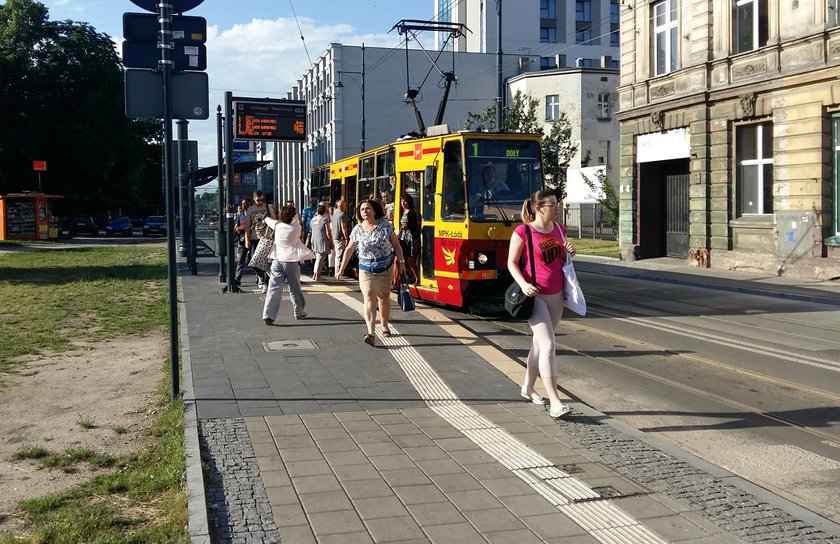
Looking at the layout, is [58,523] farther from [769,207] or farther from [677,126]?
[677,126]

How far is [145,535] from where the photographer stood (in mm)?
4676

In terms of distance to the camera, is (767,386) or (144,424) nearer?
(144,424)

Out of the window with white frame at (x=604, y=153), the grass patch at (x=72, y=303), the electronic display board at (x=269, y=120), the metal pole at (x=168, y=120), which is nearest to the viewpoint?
the metal pole at (x=168, y=120)

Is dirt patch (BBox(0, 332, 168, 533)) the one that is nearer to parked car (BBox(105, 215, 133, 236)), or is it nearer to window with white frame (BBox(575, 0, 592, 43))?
parked car (BBox(105, 215, 133, 236))

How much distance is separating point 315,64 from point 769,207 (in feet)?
195

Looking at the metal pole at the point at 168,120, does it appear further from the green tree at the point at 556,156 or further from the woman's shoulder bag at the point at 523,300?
the green tree at the point at 556,156

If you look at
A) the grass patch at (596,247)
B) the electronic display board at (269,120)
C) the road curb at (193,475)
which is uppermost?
the electronic display board at (269,120)

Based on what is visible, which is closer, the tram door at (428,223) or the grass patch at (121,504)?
the grass patch at (121,504)

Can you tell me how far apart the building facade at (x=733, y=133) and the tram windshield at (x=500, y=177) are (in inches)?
396

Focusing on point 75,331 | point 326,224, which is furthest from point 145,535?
point 326,224

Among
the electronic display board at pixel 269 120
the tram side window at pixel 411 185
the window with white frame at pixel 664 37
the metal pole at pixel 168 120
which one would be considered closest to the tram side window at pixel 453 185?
the tram side window at pixel 411 185

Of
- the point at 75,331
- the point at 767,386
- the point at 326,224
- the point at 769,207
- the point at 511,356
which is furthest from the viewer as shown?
the point at 769,207

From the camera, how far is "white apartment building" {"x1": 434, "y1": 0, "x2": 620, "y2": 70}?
75438 millimetres

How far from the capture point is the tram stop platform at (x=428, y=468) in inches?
188
